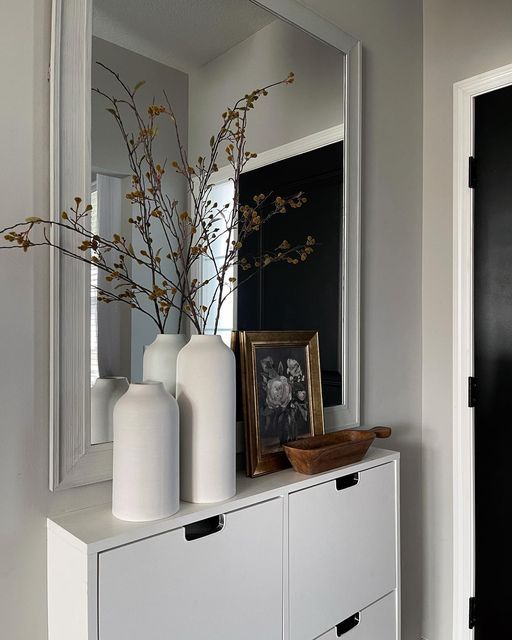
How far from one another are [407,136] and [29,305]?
5.02 feet

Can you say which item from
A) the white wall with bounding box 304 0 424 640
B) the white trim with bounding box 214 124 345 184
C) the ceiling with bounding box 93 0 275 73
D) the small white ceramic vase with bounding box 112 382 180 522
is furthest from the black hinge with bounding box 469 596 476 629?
the ceiling with bounding box 93 0 275 73

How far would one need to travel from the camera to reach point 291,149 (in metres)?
1.59

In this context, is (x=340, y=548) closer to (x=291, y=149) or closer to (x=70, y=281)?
(x=70, y=281)

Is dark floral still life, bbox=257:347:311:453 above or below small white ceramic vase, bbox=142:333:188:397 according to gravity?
below

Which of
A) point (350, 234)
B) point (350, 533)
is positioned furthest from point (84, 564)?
point (350, 234)

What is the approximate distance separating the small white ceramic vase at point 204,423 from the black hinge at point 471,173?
1.26 meters

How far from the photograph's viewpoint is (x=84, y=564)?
3.17 feet

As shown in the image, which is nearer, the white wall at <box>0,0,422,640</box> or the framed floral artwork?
the white wall at <box>0,0,422,640</box>

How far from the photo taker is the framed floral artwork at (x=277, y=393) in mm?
1389

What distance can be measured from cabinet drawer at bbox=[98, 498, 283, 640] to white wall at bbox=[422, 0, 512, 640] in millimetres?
970

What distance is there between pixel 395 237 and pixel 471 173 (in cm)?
35

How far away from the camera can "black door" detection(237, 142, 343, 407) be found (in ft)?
4.91

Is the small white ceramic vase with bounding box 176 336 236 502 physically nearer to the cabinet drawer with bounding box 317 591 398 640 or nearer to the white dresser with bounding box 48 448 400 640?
the white dresser with bounding box 48 448 400 640

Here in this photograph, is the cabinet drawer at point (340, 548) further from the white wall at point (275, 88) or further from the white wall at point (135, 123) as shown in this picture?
the white wall at point (275, 88)
